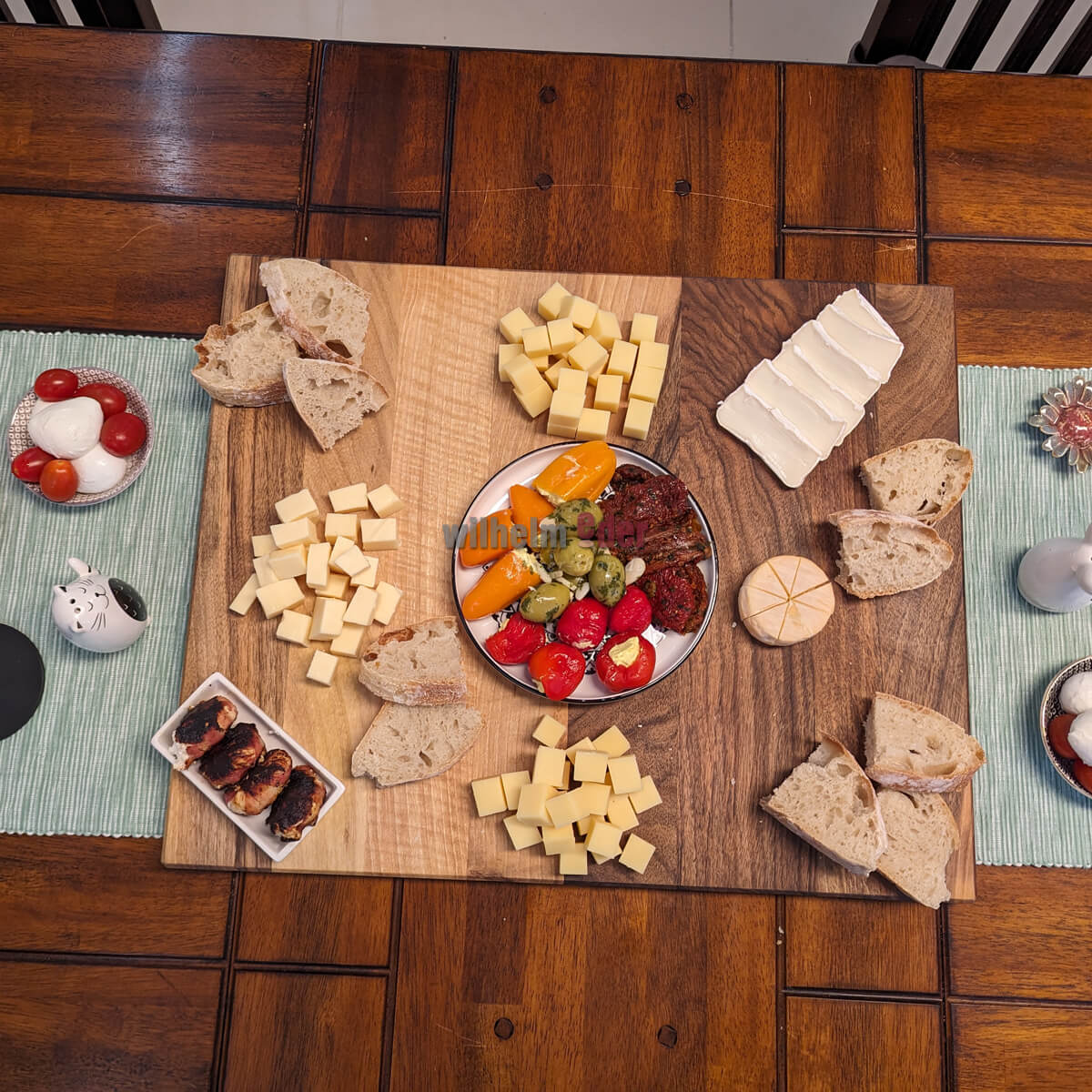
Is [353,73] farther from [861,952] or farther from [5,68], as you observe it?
[861,952]

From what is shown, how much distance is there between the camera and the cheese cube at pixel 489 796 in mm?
1719

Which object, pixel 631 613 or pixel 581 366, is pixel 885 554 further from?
pixel 581 366

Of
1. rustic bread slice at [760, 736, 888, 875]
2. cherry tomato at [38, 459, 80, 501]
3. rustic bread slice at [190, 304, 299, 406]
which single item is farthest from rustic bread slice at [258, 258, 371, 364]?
rustic bread slice at [760, 736, 888, 875]

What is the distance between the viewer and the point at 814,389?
188 cm

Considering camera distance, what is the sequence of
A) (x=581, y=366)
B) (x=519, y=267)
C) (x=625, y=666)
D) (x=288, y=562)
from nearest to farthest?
(x=625, y=666)
(x=288, y=562)
(x=581, y=366)
(x=519, y=267)

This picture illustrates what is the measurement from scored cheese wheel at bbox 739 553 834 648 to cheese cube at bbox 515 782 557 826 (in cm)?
52


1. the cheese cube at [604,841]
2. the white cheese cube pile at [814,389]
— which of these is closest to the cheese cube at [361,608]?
the cheese cube at [604,841]

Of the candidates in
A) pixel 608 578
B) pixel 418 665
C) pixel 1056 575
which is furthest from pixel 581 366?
pixel 1056 575

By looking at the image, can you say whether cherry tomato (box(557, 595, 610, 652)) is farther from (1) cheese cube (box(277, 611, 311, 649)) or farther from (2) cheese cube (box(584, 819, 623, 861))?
(1) cheese cube (box(277, 611, 311, 649))

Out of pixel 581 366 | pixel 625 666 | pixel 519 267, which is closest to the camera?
pixel 625 666

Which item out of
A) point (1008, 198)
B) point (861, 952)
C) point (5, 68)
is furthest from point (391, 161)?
point (861, 952)

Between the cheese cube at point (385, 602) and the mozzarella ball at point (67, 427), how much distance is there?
645 millimetres

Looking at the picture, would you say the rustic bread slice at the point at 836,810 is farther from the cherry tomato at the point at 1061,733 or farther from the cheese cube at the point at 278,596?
the cheese cube at the point at 278,596

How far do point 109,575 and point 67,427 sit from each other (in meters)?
0.32
